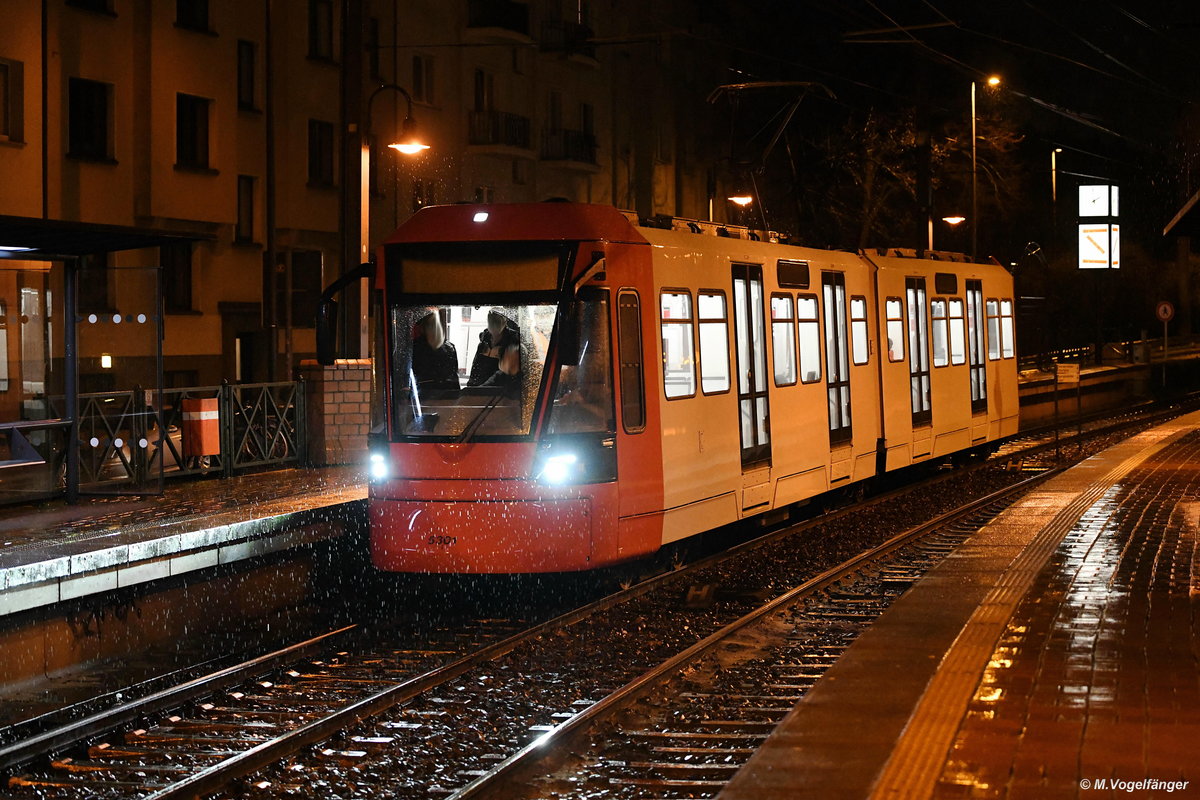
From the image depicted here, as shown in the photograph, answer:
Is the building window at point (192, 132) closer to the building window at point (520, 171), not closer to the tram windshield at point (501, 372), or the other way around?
the building window at point (520, 171)

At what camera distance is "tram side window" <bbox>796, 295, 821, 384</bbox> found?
16328 mm

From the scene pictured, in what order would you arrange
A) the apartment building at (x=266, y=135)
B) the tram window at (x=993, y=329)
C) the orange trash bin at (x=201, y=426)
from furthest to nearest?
the apartment building at (x=266, y=135)
the tram window at (x=993, y=329)
the orange trash bin at (x=201, y=426)

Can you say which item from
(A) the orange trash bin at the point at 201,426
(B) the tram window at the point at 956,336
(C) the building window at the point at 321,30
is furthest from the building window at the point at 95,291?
(B) the tram window at the point at 956,336

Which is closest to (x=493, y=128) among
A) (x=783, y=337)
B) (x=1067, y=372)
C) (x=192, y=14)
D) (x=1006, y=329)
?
(x=192, y=14)

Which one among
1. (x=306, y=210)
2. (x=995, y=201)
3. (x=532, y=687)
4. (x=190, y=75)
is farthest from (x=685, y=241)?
(x=995, y=201)

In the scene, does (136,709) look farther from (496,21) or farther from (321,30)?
(496,21)

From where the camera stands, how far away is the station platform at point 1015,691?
241 inches

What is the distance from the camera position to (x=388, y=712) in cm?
884

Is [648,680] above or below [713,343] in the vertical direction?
below

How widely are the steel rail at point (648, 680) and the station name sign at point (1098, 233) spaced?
46.2 metres

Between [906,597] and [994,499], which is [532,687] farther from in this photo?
[994,499]

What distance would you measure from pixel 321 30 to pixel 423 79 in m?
4.16

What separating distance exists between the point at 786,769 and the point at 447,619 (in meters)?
6.34

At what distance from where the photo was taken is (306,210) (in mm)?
40906
